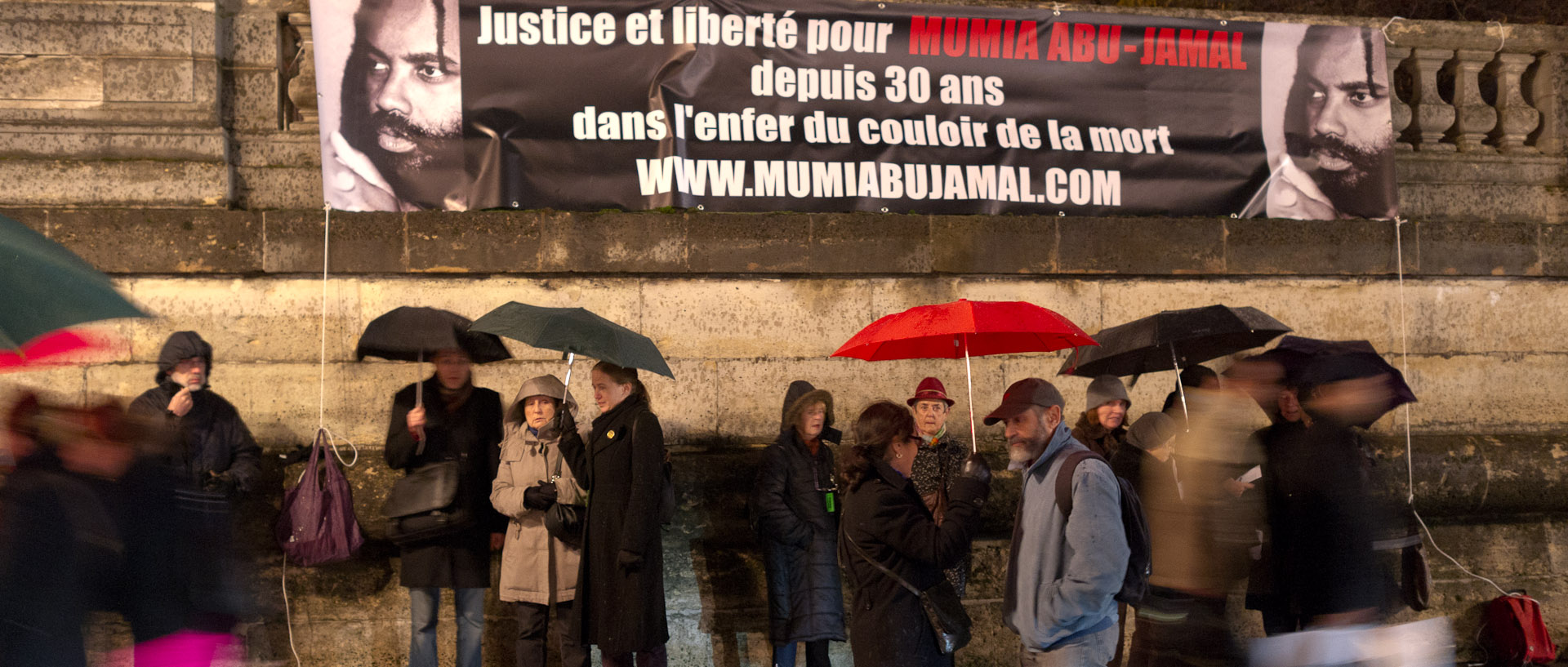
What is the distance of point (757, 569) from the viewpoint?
662 centimetres

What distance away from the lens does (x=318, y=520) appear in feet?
19.2

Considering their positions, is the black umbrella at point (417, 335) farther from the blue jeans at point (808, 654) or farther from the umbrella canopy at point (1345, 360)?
the umbrella canopy at point (1345, 360)

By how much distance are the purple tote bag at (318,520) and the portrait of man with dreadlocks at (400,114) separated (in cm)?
146

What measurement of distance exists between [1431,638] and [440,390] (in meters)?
4.39

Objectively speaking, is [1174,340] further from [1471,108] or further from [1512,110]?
[1512,110]

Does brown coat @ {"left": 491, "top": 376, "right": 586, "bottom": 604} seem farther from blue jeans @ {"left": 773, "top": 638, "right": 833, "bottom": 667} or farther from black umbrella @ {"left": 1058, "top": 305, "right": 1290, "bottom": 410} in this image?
black umbrella @ {"left": 1058, "top": 305, "right": 1290, "bottom": 410}

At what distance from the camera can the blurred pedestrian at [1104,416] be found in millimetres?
6117

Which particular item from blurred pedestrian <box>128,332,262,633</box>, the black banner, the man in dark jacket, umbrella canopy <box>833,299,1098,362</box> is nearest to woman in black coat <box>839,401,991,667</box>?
umbrella canopy <box>833,299,1098,362</box>

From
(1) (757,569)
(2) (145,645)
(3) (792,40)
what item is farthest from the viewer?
(3) (792,40)

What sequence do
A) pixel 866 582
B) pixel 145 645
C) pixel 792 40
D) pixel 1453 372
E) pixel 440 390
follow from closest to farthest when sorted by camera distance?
pixel 145 645, pixel 866 582, pixel 440 390, pixel 792 40, pixel 1453 372

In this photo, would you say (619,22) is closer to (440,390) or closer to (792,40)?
(792,40)

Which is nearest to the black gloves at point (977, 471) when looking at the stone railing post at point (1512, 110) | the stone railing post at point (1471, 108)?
the stone railing post at point (1471, 108)

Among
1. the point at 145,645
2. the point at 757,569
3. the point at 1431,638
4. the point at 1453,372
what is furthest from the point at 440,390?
the point at 1453,372

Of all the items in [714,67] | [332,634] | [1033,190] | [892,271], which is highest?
[714,67]
